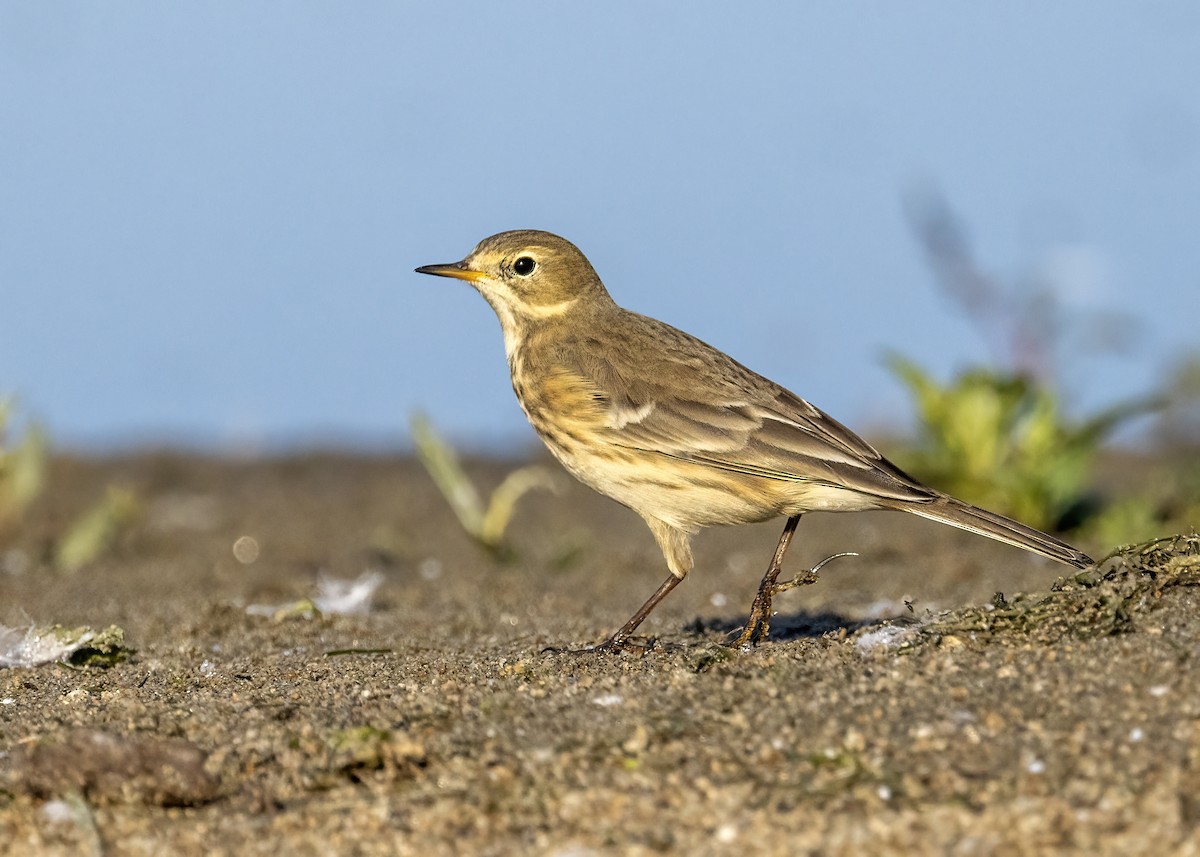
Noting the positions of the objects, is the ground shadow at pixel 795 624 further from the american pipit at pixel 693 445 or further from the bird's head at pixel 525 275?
the bird's head at pixel 525 275

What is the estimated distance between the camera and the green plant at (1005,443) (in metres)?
9.06

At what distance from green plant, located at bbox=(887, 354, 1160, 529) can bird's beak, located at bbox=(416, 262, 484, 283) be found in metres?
3.96

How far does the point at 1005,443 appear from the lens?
370 inches

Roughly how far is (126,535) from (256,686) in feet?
20.8

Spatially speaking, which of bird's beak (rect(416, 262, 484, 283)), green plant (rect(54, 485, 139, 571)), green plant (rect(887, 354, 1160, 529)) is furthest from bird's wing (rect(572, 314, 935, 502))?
green plant (rect(54, 485, 139, 571))

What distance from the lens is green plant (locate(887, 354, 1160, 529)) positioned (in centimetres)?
906

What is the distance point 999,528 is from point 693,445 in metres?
1.16

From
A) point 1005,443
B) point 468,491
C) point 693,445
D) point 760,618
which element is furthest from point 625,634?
point 1005,443

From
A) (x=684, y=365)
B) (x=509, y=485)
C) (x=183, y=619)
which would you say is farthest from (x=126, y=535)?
(x=684, y=365)

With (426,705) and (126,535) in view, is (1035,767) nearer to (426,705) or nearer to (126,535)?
(426,705)

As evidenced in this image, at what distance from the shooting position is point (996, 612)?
449 cm

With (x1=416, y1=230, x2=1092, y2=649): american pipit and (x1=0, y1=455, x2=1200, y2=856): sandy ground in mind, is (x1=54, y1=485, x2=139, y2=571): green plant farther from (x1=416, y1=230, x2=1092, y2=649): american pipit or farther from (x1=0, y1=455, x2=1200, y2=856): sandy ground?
(x1=416, y1=230, x2=1092, y2=649): american pipit

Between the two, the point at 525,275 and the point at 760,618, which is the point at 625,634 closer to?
the point at 760,618

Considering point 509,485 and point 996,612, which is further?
point 509,485
